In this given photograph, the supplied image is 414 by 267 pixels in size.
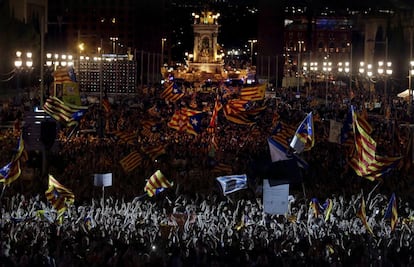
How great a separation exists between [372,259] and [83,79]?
120ft

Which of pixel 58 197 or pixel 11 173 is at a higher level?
pixel 11 173

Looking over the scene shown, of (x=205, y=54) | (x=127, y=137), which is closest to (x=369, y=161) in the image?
(x=127, y=137)

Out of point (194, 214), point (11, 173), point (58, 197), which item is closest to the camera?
point (194, 214)

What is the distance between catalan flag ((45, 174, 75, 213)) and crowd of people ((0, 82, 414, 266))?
222 millimetres

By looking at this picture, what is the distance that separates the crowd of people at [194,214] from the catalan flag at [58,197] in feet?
0.73

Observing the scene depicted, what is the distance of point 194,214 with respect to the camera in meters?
18.8

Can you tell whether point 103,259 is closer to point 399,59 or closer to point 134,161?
point 134,161

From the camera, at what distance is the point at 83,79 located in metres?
50.8

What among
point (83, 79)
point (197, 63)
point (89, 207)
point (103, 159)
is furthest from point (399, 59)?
point (89, 207)

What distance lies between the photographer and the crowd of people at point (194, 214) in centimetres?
1554

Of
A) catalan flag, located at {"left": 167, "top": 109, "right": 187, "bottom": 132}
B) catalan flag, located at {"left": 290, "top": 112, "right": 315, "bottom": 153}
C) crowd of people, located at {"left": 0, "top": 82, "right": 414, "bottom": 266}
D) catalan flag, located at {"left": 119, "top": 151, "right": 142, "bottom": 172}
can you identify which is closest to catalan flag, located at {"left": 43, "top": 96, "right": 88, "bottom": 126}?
crowd of people, located at {"left": 0, "top": 82, "right": 414, "bottom": 266}

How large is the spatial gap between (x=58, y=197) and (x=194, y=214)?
2.56 metres

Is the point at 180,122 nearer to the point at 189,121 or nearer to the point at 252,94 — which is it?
the point at 189,121

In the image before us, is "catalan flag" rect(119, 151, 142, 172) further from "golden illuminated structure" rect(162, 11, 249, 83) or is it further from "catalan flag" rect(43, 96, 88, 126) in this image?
"golden illuminated structure" rect(162, 11, 249, 83)
